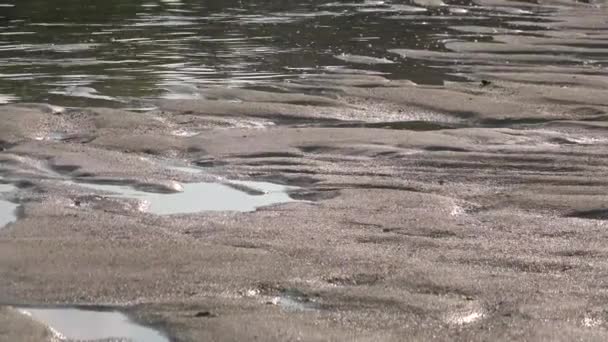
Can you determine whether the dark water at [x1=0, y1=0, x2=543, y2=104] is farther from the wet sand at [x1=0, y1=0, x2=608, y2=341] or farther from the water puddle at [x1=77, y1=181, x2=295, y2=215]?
the water puddle at [x1=77, y1=181, x2=295, y2=215]

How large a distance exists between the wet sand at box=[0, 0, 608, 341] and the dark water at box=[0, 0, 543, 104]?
4.81ft

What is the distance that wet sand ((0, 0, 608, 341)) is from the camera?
18.2 feet

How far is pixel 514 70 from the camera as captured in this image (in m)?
14.2

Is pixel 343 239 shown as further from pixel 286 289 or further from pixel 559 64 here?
pixel 559 64

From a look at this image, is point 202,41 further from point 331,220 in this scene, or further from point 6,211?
point 331,220

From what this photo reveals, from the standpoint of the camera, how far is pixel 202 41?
16.6 metres

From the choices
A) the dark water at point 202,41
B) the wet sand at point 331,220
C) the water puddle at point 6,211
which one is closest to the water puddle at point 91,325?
the wet sand at point 331,220

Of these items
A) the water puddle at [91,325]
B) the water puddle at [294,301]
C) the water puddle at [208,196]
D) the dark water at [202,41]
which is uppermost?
the water puddle at [294,301]

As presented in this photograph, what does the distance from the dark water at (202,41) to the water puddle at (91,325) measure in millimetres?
6193

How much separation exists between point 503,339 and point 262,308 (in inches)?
42.9

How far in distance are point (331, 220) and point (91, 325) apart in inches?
82.2

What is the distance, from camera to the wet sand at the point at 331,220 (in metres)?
5.54

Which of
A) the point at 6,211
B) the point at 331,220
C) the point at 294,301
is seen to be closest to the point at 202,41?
the point at 6,211

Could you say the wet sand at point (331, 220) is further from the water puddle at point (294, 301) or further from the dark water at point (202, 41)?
the dark water at point (202, 41)
